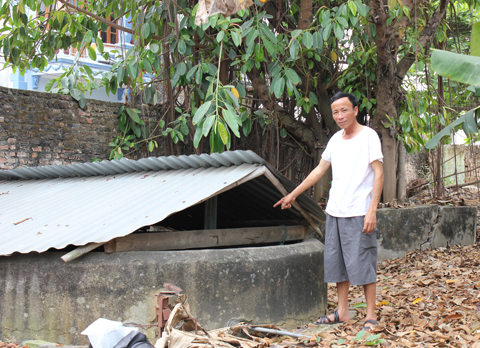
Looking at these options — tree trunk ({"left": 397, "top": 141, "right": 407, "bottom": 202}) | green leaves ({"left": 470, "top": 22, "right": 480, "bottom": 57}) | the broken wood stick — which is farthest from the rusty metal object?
tree trunk ({"left": 397, "top": 141, "right": 407, "bottom": 202})

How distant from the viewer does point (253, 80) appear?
657 cm

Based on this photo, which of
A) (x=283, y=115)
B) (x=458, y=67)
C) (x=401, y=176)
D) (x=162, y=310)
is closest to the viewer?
(x=162, y=310)

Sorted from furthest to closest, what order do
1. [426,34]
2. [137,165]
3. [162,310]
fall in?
[426,34], [137,165], [162,310]

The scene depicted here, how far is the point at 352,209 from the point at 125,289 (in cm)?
160

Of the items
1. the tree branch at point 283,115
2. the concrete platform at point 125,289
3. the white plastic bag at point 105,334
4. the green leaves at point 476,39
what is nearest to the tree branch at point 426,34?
the tree branch at point 283,115

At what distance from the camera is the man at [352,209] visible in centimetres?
320

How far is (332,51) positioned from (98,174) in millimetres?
3585

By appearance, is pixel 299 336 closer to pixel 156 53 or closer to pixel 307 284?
pixel 307 284

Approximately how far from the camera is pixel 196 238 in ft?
11.8

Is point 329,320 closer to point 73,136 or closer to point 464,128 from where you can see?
point 464,128

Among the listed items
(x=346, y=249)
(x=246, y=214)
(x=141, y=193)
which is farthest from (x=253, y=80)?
(x=346, y=249)

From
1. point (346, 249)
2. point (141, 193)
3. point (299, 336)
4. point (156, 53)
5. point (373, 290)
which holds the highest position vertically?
point (156, 53)

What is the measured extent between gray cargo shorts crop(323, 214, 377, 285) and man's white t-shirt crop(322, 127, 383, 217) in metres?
0.08

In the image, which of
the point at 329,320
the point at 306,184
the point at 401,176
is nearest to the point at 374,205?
the point at 306,184
